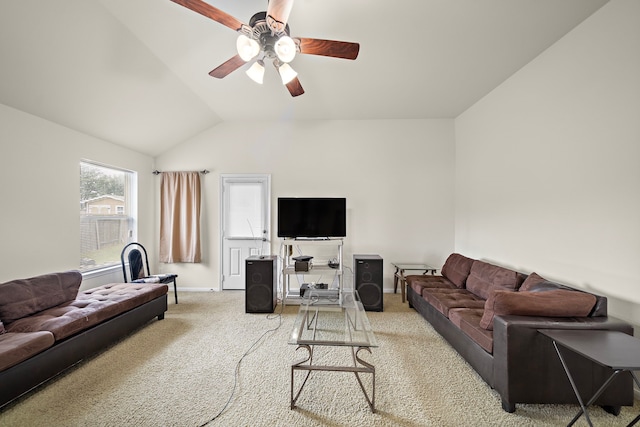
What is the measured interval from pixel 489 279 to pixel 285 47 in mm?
3018

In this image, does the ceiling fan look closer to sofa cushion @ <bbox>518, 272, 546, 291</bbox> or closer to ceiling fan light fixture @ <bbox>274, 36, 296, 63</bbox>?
ceiling fan light fixture @ <bbox>274, 36, 296, 63</bbox>

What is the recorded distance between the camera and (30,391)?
1.88 meters

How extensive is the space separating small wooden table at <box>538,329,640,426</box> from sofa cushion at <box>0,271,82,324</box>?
13.2ft

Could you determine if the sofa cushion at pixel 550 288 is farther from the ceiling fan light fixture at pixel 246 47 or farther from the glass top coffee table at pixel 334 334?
the ceiling fan light fixture at pixel 246 47

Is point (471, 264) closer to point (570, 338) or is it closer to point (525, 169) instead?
point (525, 169)

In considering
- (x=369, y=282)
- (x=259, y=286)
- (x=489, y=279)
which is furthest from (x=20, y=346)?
(x=489, y=279)

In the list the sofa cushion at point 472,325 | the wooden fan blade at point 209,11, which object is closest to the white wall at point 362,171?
the sofa cushion at point 472,325

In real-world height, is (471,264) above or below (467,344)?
above

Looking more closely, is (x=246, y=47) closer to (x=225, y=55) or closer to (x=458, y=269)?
(x=225, y=55)

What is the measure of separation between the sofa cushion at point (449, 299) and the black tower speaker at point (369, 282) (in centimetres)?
63

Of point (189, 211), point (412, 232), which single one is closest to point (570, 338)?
point (412, 232)

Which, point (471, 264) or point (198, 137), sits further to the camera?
point (198, 137)

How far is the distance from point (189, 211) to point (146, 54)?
7.96 ft

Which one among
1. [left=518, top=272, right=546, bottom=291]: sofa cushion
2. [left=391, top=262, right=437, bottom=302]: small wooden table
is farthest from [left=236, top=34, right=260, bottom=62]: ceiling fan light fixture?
[left=391, top=262, right=437, bottom=302]: small wooden table
